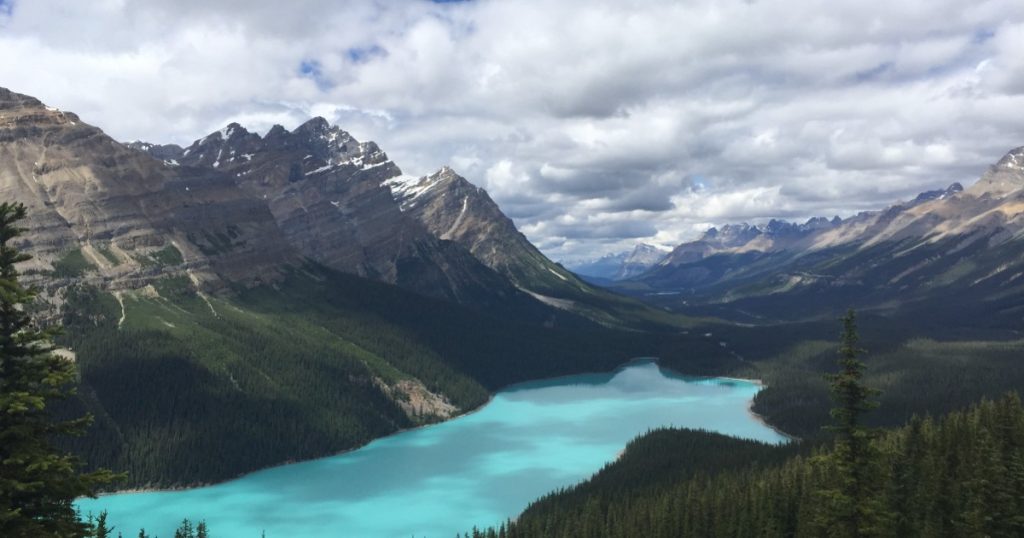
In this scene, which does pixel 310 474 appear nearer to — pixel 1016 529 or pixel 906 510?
pixel 906 510

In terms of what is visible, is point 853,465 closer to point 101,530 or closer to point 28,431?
point 28,431

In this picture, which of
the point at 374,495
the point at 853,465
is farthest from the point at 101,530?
the point at 374,495

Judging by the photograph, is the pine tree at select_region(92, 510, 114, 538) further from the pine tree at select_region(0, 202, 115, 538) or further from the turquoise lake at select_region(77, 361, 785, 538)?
the turquoise lake at select_region(77, 361, 785, 538)

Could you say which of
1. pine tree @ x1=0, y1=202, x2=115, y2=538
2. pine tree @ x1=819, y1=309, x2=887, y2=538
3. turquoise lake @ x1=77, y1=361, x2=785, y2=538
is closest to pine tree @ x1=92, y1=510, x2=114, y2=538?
pine tree @ x1=0, y1=202, x2=115, y2=538

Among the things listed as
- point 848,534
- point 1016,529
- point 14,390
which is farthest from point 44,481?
point 1016,529

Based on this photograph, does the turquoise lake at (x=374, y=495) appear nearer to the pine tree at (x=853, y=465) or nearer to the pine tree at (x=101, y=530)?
the pine tree at (x=101, y=530)

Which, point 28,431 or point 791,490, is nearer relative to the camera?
point 28,431

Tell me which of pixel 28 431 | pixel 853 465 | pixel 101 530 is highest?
pixel 28 431

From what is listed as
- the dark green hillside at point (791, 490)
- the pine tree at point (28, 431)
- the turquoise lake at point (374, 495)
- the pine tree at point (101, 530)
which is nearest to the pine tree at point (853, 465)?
the dark green hillside at point (791, 490)
